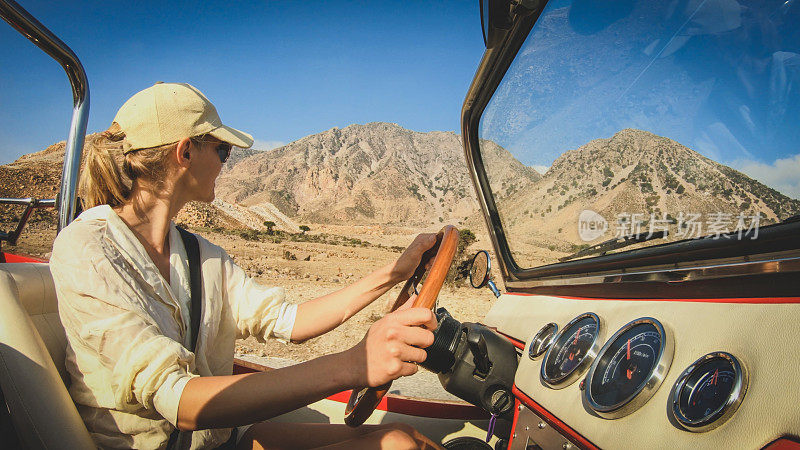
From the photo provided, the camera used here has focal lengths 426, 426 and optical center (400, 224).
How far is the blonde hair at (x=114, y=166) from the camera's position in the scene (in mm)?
1505

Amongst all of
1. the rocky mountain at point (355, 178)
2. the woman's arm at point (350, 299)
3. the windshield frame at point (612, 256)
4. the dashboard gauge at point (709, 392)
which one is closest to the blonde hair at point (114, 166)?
the woman's arm at point (350, 299)

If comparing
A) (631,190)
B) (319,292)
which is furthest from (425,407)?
(319,292)

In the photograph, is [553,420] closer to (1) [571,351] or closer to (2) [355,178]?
(1) [571,351]

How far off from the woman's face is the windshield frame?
125cm

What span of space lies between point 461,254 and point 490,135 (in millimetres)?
9180

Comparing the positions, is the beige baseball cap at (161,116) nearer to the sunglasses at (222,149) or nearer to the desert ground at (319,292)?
the sunglasses at (222,149)

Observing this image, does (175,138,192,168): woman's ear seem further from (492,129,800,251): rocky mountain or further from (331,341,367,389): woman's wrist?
(492,129,800,251): rocky mountain

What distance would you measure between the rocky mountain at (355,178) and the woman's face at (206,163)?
5747 centimetres

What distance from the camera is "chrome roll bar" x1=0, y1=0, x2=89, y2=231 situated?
1820mm

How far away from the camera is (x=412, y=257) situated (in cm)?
188

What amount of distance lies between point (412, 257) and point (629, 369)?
36.6 inches

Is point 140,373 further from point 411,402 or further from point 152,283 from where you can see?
point 411,402

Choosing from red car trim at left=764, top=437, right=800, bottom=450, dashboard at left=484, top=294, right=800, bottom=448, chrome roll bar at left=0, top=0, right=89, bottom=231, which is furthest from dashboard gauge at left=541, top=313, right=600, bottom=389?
chrome roll bar at left=0, top=0, right=89, bottom=231

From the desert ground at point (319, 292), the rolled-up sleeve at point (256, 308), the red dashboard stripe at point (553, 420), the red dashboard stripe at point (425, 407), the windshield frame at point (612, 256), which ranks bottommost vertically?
the desert ground at point (319, 292)
